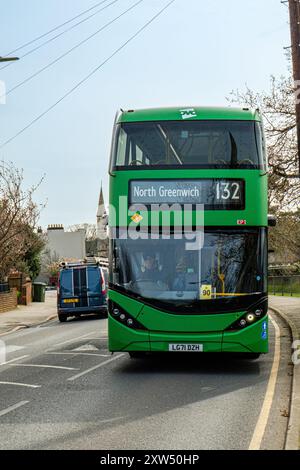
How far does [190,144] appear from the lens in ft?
40.2

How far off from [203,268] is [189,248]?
1.34 feet

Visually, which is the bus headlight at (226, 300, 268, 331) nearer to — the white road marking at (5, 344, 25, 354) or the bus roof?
the bus roof

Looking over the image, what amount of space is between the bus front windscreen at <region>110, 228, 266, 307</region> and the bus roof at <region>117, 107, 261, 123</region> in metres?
2.05

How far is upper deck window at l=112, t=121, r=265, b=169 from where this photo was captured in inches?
476

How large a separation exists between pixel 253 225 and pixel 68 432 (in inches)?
215

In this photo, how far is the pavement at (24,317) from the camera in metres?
25.5

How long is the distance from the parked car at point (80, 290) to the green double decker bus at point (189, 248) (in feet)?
52.1

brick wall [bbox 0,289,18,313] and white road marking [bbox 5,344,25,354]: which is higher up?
brick wall [bbox 0,289,18,313]

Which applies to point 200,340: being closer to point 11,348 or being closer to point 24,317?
point 11,348

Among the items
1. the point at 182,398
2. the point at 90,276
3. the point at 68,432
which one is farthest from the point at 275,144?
the point at 68,432

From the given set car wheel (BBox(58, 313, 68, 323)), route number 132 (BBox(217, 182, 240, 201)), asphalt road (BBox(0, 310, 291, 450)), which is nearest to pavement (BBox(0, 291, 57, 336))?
car wheel (BBox(58, 313, 68, 323))

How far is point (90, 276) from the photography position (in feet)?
92.2

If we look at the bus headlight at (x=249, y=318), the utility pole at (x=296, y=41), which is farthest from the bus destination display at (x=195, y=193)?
the utility pole at (x=296, y=41)
